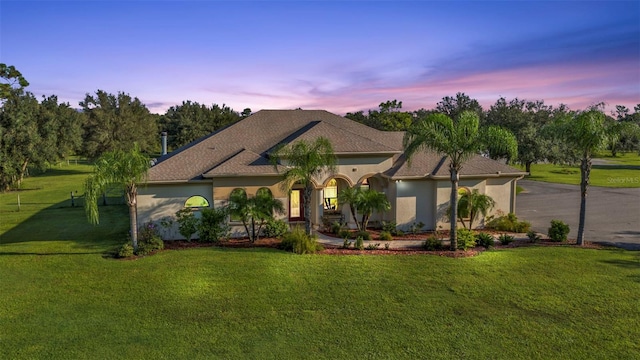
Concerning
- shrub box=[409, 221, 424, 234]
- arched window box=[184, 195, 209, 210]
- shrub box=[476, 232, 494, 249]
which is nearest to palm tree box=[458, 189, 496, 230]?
shrub box=[409, 221, 424, 234]

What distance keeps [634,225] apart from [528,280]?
47.5 feet

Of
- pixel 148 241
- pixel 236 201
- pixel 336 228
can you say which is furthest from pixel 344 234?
pixel 148 241

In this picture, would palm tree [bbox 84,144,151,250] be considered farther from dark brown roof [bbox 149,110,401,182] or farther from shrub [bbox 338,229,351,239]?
shrub [bbox 338,229,351,239]

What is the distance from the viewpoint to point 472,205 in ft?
69.9

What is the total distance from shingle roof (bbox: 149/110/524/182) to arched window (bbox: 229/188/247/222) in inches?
37.5

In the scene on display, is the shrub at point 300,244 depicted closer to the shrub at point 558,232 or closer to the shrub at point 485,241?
the shrub at point 485,241

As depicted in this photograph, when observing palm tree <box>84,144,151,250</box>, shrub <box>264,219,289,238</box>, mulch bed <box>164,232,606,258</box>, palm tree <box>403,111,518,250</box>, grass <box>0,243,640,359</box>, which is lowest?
grass <box>0,243,640,359</box>

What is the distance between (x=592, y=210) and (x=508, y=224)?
35.4ft

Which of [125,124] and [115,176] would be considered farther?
[125,124]

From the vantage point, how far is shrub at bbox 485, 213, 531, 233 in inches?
855

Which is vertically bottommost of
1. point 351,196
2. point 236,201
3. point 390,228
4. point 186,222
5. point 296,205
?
point 390,228

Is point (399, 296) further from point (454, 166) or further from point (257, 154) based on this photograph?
point (257, 154)

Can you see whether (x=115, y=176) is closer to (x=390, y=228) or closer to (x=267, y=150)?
(x=267, y=150)

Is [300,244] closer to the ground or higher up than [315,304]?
higher up
